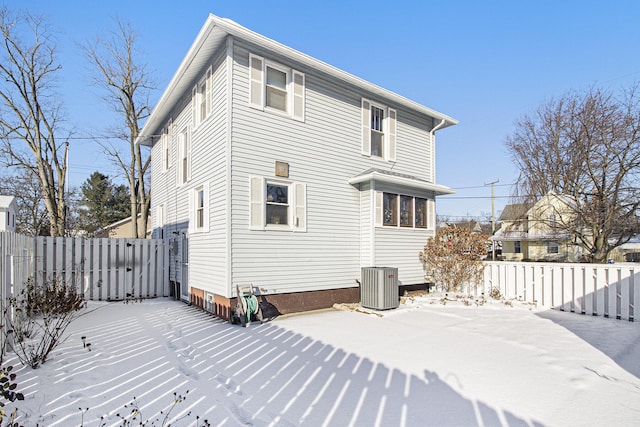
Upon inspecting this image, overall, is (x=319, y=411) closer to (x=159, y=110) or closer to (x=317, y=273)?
(x=317, y=273)

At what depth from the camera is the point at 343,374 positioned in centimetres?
405

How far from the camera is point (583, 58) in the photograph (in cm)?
1112

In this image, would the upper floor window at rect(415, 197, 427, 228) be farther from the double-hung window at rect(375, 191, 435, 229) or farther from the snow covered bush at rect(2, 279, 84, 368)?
the snow covered bush at rect(2, 279, 84, 368)

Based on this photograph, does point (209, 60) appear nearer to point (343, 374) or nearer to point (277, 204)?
point (277, 204)

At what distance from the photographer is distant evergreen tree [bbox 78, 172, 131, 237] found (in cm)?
2898

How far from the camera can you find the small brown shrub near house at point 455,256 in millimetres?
9844

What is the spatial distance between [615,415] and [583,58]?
1231 centimetres

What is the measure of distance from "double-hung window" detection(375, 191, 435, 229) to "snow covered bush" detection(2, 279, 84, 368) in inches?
281

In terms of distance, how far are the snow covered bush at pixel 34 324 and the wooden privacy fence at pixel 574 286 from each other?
10.1 metres

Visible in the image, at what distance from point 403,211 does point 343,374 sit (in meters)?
6.60

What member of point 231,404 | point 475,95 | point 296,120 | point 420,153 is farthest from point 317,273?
point 475,95

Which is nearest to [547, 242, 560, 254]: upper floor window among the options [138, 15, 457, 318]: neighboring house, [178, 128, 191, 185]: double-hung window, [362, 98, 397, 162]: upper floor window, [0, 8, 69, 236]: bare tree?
[138, 15, 457, 318]: neighboring house

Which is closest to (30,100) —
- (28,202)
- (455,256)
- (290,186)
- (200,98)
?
(28,202)

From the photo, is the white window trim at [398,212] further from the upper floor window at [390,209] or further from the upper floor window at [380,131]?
the upper floor window at [380,131]
